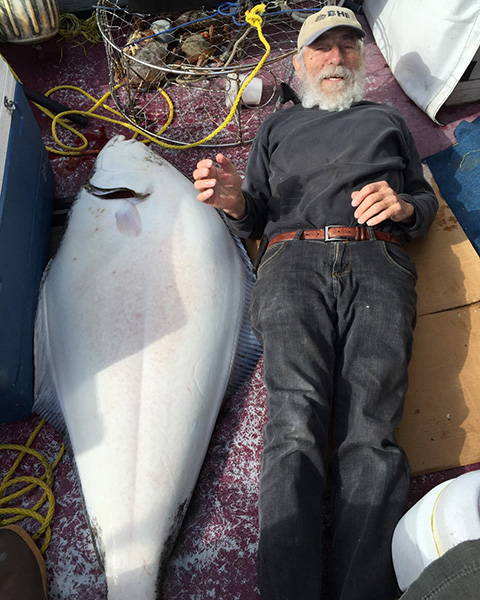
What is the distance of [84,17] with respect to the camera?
132 inches

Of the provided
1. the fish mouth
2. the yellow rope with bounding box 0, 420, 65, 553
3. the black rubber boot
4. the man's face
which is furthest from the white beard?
A: the black rubber boot

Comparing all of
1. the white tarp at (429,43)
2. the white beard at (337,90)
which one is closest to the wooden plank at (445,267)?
the white beard at (337,90)

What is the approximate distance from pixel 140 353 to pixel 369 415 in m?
0.74

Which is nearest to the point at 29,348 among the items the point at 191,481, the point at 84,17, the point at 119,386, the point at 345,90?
the point at 119,386

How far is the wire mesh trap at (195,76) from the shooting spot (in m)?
2.55

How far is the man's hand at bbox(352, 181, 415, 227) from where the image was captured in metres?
1.55

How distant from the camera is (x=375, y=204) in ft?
5.13

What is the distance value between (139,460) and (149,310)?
490 mm

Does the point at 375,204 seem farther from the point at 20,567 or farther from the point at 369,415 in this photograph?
the point at 20,567

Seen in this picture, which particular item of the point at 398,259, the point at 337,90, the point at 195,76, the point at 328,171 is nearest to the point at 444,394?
the point at 398,259

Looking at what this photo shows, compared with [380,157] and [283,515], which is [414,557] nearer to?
[283,515]

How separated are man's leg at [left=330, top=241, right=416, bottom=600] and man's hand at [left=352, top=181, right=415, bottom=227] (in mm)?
118

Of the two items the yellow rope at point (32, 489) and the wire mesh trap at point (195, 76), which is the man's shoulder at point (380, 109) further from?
the yellow rope at point (32, 489)

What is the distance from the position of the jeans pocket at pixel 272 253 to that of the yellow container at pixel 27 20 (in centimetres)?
217
